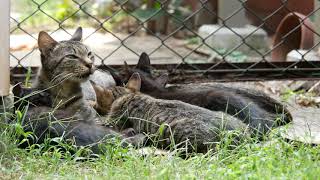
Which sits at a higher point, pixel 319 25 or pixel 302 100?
pixel 319 25

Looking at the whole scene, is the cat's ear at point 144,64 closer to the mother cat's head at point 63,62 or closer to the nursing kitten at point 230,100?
the nursing kitten at point 230,100

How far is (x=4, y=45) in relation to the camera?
4.25 metres

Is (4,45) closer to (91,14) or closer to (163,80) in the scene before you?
(163,80)

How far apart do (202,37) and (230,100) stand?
390cm

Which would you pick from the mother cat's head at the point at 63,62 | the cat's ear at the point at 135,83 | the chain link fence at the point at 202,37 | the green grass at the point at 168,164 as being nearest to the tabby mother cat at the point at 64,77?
the mother cat's head at the point at 63,62

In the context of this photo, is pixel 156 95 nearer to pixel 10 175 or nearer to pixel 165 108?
pixel 165 108

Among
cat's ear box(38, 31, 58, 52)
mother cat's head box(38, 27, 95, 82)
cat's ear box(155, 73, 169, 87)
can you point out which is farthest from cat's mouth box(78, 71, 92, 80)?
cat's ear box(155, 73, 169, 87)

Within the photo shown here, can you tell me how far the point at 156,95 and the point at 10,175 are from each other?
185 cm

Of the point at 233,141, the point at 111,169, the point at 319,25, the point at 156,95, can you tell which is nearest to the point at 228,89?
the point at 156,95

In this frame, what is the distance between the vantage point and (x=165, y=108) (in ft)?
15.2

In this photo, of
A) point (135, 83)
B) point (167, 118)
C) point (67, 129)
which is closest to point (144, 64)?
point (135, 83)

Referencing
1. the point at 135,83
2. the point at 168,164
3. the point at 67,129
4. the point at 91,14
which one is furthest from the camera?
the point at 91,14

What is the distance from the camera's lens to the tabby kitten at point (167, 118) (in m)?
4.26

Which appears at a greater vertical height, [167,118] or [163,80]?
[163,80]
